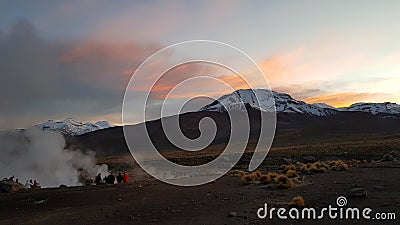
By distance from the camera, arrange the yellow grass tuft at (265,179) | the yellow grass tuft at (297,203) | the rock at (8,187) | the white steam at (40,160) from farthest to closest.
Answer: the white steam at (40,160) < the rock at (8,187) < the yellow grass tuft at (265,179) < the yellow grass tuft at (297,203)

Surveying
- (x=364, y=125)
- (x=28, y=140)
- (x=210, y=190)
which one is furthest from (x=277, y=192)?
(x=364, y=125)

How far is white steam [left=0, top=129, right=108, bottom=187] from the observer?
34281mm

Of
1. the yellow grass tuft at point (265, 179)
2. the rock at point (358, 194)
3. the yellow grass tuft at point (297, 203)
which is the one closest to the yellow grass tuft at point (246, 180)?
the yellow grass tuft at point (265, 179)

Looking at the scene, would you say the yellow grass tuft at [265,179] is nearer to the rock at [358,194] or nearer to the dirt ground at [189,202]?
the dirt ground at [189,202]

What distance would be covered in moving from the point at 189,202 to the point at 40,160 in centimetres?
2355

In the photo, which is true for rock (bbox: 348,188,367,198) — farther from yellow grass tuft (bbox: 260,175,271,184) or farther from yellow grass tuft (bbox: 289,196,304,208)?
yellow grass tuft (bbox: 260,175,271,184)

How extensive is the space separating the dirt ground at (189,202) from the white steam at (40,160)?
42.8 ft

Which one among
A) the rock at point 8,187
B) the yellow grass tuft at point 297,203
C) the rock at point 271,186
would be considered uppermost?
the rock at point 271,186

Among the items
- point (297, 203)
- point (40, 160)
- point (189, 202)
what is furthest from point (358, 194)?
point (40, 160)

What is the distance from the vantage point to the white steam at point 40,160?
3428 cm

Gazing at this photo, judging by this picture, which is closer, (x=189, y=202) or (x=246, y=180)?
(x=189, y=202)

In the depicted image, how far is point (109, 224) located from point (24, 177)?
2532cm

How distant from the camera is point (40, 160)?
3559cm

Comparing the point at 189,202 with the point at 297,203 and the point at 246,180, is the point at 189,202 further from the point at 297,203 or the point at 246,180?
the point at 246,180
